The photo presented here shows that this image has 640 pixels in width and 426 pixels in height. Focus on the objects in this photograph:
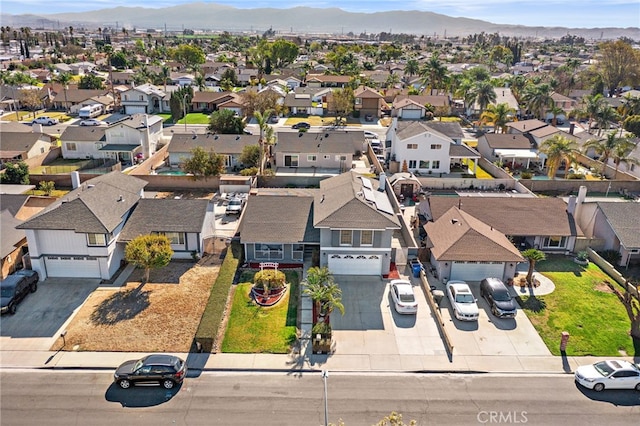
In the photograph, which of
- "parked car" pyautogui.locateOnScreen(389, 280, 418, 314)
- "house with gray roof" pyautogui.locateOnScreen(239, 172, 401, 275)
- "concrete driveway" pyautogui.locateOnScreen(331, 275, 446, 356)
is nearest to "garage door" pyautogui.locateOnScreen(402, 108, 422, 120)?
"house with gray roof" pyautogui.locateOnScreen(239, 172, 401, 275)

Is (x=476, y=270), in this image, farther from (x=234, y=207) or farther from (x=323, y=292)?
(x=234, y=207)

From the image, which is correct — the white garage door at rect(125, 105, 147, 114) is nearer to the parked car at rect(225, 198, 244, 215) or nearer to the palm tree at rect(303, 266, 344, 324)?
the parked car at rect(225, 198, 244, 215)

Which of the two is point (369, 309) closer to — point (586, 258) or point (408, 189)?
point (586, 258)

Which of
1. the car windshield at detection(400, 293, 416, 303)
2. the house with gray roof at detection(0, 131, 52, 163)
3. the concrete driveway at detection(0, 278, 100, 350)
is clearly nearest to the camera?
the concrete driveway at detection(0, 278, 100, 350)

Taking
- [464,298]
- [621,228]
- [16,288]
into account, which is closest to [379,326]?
[464,298]

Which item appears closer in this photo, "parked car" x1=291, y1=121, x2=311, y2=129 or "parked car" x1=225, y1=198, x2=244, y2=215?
"parked car" x1=225, y1=198, x2=244, y2=215

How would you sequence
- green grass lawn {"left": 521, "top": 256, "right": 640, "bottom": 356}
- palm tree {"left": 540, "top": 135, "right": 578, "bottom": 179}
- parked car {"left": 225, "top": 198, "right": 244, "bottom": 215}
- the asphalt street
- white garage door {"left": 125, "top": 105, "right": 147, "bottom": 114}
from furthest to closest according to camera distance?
white garage door {"left": 125, "top": 105, "right": 147, "bottom": 114}
palm tree {"left": 540, "top": 135, "right": 578, "bottom": 179}
parked car {"left": 225, "top": 198, "right": 244, "bottom": 215}
green grass lawn {"left": 521, "top": 256, "right": 640, "bottom": 356}
the asphalt street
